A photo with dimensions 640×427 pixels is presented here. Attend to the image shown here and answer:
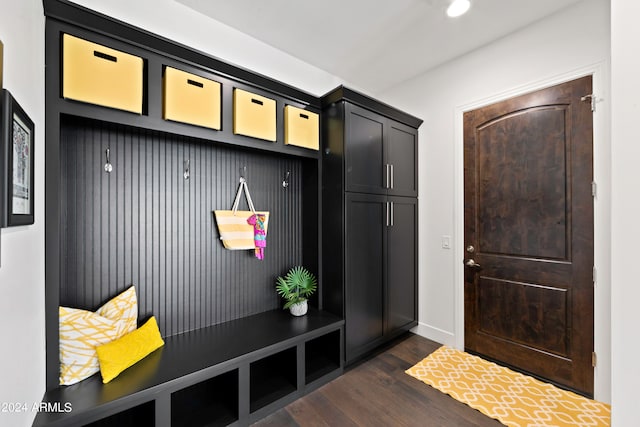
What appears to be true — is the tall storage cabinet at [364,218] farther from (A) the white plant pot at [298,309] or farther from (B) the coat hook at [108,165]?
(B) the coat hook at [108,165]

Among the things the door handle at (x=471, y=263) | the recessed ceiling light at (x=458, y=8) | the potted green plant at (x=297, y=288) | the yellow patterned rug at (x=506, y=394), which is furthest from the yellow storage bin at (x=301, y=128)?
the yellow patterned rug at (x=506, y=394)

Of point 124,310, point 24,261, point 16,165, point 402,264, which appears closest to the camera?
point 16,165

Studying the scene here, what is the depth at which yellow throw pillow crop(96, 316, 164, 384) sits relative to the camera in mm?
1323

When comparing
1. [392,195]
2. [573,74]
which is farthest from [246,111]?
[573,74]

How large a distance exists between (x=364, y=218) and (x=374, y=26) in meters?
1.54

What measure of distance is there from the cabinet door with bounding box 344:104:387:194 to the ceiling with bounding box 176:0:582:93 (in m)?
0.64

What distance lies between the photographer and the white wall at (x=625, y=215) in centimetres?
52

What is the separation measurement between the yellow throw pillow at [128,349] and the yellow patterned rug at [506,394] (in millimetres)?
1872

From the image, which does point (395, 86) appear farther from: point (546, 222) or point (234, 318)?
point (234, 318)

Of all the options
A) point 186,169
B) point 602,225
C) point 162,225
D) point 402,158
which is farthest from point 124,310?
point 602,225

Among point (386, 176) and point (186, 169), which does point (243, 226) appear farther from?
point (386, 176)

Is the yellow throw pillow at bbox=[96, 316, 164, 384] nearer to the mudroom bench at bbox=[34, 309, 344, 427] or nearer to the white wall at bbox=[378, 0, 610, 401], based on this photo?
the mudroom bench at bbox=[34, 309, 344, 427]

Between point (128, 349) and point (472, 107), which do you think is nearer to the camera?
point (128, 349)

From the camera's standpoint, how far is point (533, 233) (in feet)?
6.84
